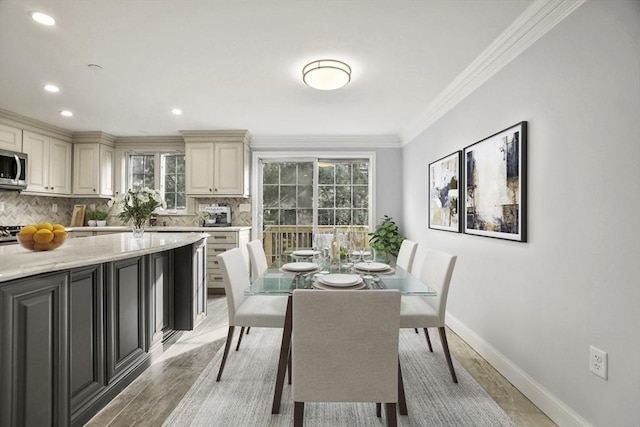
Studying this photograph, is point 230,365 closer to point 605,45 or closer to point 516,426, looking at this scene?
point 516,426

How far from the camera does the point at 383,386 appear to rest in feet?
4.96

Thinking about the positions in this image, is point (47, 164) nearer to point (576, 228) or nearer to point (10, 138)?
point (10, 138)

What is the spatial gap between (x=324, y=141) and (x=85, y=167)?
359 centimetres

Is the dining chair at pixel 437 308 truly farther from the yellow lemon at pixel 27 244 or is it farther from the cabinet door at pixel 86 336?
the yellow lemon at pixel 27 244

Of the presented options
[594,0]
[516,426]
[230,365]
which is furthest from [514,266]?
[230,365]

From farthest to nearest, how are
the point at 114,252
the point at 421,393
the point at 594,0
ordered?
the point at 421,393 < the point at 114,252 < the point at 594,0

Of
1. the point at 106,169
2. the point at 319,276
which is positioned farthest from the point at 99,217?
the point at 319,276

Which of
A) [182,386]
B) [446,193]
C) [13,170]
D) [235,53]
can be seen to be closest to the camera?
[182,386]

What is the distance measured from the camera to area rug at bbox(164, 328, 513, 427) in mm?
1832

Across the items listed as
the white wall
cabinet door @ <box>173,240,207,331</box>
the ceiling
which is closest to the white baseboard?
the white wall

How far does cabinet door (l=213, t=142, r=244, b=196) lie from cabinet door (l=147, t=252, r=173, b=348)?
6.56 ft

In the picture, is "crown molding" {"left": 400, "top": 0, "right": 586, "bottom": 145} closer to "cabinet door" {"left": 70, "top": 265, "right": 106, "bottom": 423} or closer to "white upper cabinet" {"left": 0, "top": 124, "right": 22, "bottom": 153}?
"cabinet door" {"left": 70, "top": 265, "right": 106, "bottom": 423}

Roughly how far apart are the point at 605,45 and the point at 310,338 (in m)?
1.91

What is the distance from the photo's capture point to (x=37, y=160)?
4422 mm
